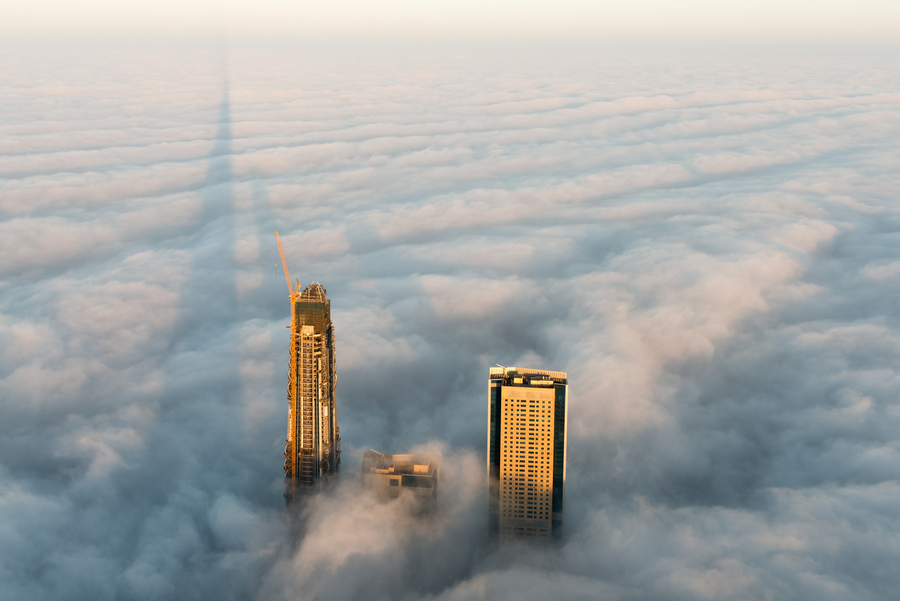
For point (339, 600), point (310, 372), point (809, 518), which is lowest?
point (339, 600)

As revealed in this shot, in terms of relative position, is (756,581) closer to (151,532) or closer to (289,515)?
(289,515)

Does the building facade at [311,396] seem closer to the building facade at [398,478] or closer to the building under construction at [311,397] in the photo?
the building under construction at [311,397]

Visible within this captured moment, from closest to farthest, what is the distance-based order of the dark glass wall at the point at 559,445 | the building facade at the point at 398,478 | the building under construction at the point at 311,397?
the building under construction at the point at 311,397, the dark glass wall at the point at 559,445, the building facade at the point at 398,478

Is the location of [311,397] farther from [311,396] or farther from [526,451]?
[526,451]

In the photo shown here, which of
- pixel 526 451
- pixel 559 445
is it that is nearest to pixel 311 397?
pixel 526 451

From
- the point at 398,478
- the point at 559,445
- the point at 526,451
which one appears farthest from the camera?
the point at 398,478

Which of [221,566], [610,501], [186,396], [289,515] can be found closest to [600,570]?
[610,501]

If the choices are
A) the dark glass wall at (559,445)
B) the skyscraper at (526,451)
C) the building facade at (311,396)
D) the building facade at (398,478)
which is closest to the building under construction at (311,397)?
the building facade at (311,396)
